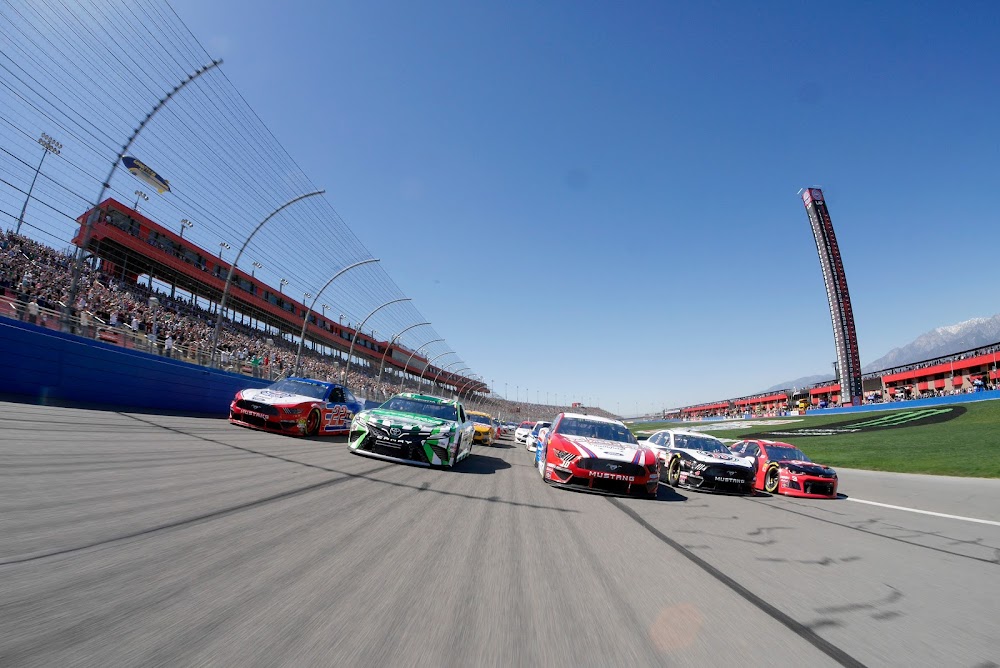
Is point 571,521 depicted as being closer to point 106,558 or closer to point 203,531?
point 203,531

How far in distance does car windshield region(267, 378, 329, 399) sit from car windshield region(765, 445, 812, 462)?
36.6 ft

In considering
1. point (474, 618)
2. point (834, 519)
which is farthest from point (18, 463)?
point (834, 519)

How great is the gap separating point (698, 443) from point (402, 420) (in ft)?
21.4

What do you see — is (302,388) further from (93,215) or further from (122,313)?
(122,313)

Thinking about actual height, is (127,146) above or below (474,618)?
above

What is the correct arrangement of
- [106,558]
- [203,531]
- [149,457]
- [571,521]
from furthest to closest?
[149,457] < [571,521] < [203,531] < [106,558]

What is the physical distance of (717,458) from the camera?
31.5 feet

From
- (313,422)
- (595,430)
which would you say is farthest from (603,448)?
(313,422)

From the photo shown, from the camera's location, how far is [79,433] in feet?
22.7

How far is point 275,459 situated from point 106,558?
4676mm

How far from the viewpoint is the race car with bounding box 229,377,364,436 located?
432 inches

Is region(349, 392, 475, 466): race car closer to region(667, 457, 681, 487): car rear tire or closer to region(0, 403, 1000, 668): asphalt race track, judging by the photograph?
region(0, 403, 1000, 668): asphalt race track

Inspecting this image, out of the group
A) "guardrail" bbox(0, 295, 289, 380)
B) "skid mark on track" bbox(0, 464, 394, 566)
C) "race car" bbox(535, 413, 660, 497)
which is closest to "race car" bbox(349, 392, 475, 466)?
"race car" bbox(535, 413, 660, 497)

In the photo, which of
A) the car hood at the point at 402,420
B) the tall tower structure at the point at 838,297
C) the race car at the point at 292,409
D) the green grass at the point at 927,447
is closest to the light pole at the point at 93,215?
the race car at the point at 292,409
